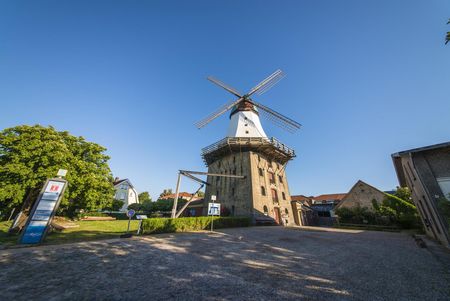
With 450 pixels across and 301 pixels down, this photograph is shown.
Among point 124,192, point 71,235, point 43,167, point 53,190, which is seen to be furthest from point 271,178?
point 124,192

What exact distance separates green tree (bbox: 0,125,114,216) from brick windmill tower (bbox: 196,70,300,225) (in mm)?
14541

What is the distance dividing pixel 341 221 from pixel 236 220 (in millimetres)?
17382

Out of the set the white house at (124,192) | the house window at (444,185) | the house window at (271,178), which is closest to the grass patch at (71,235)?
the house window at (444,185)

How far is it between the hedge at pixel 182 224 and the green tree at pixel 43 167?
757 centimetres

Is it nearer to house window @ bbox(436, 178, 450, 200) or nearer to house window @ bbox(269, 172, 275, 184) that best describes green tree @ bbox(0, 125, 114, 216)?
house window @ bbox(269, 172, 275, 184)

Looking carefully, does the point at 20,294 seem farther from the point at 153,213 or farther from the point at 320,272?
the point at 153,213

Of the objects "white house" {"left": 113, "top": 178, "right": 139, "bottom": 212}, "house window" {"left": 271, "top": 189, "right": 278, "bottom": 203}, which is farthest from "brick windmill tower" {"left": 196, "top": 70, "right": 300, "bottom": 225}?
"white house" {"left": 113, "top": 178, "right": 139, "bottom": 212}

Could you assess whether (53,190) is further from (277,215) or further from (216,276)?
(277,215)

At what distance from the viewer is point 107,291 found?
3.78 m

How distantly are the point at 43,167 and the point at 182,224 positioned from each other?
39.1 feet

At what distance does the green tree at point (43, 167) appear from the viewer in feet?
40.5

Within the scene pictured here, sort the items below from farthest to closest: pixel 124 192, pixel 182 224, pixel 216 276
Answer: pixel 124 192, pixel 182 224, pixel 216 276

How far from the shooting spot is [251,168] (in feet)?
75.5

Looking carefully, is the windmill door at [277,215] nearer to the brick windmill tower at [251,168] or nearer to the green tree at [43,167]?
the brick windmill tower at [251,168]
